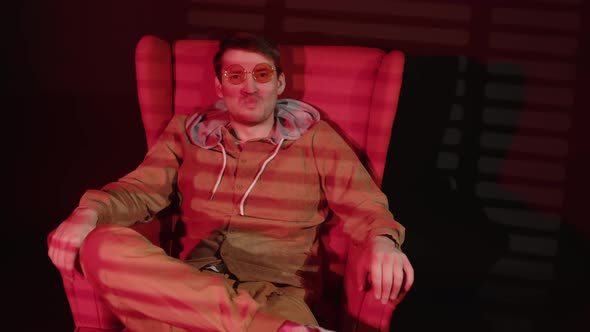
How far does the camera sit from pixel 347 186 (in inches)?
59.2

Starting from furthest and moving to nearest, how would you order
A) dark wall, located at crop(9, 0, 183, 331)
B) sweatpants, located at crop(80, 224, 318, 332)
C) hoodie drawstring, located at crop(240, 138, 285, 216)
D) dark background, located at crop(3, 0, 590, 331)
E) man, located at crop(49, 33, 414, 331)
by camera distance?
1. dark wall, located at crop(9, 0, 183, 331)
2. dark background, located at crop(3, 0, 590, 331)
3. hoodie drawstring, located at crop(240, 138, 285, 216)
4. man, located at crop(49, 33, 414, 331)
5. sweatpants, located at crop(80, 224, 318, 332)

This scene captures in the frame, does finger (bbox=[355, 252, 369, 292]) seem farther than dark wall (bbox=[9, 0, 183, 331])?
No

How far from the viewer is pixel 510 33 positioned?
6.27 feet

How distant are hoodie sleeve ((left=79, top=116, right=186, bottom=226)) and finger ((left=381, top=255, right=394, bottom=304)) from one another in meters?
0.71

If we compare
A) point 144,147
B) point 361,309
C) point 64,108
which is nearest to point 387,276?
point 361,309

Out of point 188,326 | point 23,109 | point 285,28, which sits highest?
point 285,28

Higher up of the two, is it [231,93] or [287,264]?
[231,93]

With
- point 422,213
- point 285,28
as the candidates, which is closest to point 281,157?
point 285,28

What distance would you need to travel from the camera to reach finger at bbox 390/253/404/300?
3.81 ft

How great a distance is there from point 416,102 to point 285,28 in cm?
55

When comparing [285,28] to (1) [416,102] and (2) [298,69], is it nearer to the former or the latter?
(2) [298,69]

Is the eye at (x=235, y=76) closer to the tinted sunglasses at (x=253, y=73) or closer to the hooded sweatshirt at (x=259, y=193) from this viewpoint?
the tinted sunglasses at (x=253, y=73)

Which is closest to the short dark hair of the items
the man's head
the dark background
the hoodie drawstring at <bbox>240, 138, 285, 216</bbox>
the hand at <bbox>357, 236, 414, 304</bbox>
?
the man's head

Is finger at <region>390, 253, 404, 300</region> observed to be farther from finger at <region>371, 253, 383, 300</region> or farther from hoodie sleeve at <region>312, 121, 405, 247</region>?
hoodie sleeve at <region>312, 121, 405, 247</region>
